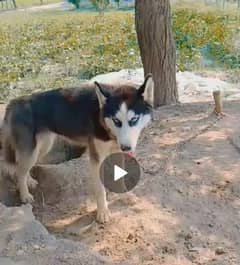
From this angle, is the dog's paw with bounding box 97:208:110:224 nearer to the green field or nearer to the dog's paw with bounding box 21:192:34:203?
the dog's paw with bounding box 21:192:34:203

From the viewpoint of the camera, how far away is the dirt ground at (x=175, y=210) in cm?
344

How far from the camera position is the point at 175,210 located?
389 centimetres

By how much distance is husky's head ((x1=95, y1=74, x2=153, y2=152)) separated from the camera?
3.47 metres

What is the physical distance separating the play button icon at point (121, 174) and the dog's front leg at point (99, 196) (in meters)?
0.21

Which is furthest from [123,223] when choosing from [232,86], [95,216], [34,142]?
[232,86]

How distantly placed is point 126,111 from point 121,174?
39.0 inches

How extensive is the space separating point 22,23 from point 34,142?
6783 millimetres

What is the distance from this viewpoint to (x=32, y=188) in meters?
4.59

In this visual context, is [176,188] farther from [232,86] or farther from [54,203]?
[232,86]

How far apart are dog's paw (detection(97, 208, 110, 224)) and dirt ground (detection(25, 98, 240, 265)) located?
0.17 ft

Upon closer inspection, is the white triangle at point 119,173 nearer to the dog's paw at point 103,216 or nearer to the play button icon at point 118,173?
the play button icon at point 118,173

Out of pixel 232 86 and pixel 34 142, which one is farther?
pixel 232 86

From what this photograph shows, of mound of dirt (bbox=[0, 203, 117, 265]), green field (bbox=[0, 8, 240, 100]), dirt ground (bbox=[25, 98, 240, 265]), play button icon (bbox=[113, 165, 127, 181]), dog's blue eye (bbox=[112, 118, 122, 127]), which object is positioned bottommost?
green field (bbox=[0, 8, 240, 100])

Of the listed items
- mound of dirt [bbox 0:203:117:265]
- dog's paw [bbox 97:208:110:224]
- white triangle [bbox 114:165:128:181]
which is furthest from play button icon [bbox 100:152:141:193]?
mound of dirt [bbox 0:203:117:265]
